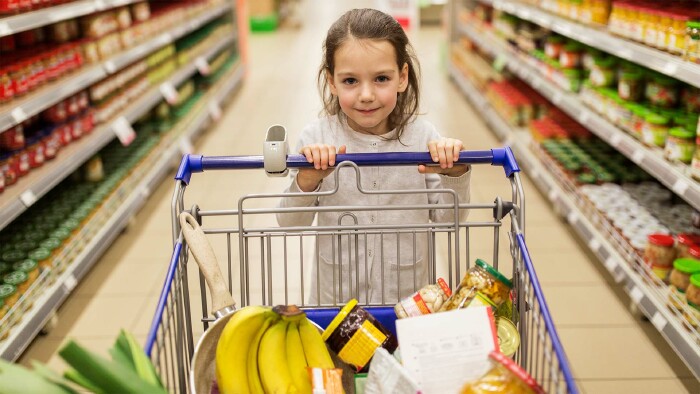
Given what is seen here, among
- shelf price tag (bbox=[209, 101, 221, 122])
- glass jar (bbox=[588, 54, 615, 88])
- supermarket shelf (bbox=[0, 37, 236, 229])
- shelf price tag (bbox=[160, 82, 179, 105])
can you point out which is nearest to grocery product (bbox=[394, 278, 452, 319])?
supermarket shelf (bbox=[0, 37, 236, 229])

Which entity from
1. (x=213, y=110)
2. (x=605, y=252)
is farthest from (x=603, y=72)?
(x=213, y=110)

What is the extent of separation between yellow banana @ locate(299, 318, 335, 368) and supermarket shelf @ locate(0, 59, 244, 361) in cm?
160

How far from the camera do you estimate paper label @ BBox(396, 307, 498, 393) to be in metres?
1.10

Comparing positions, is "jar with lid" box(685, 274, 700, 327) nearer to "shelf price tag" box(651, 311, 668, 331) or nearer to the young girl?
"shelf price tag" box(651, 311, 668, 331)

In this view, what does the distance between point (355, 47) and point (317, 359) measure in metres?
0.69

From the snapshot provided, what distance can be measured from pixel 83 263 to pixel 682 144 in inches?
102

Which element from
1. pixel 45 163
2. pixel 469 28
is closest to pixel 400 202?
pixel 45 163

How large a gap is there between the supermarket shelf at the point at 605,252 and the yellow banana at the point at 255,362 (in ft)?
5.18

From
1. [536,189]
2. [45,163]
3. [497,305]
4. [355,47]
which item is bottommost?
[536,189]

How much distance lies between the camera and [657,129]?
9.54 ft

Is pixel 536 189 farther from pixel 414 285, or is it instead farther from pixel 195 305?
pixel 414 285

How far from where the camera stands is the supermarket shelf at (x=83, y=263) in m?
2.51

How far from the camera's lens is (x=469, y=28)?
724cm

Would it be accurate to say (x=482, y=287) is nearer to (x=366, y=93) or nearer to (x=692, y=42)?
(x=366, y=93)
